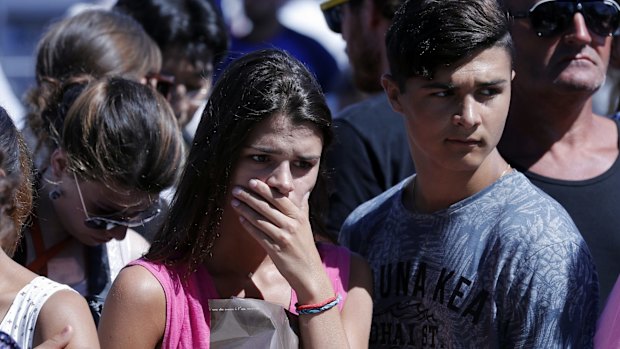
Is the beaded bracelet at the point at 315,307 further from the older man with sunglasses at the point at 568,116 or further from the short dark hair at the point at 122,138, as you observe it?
the older man with sunglasses at the point at 568,116

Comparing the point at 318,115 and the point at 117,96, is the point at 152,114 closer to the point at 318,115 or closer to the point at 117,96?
the point at 117,96

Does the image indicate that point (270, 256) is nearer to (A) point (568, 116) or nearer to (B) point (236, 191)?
(B) point (236, 191)

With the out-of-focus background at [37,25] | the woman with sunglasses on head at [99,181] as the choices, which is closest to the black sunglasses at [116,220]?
the woman with sunglasses on head at [99,181]

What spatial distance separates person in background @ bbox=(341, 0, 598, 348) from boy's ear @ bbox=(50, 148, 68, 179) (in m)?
1.06

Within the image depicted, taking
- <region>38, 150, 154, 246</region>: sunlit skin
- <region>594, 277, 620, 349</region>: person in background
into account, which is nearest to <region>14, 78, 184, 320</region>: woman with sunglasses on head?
<region>38, 150, 154, 246</region>: sunlit skin

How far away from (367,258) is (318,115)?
0.52m

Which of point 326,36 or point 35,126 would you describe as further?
point 326,36

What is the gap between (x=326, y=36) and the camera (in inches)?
311

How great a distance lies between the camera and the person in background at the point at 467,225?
98.0 inches

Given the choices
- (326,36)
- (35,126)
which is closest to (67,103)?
(35,126)

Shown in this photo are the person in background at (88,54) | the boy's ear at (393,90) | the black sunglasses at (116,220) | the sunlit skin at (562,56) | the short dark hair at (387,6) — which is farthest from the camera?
the short dark hair at (387,6)

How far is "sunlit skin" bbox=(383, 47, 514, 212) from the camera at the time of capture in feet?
8.59

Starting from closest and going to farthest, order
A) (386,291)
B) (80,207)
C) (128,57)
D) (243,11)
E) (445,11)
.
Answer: (445,11) < (386,291) < (80,207) < (128,57) < (243,11)

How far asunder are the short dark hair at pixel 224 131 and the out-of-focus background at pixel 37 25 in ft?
14.7
